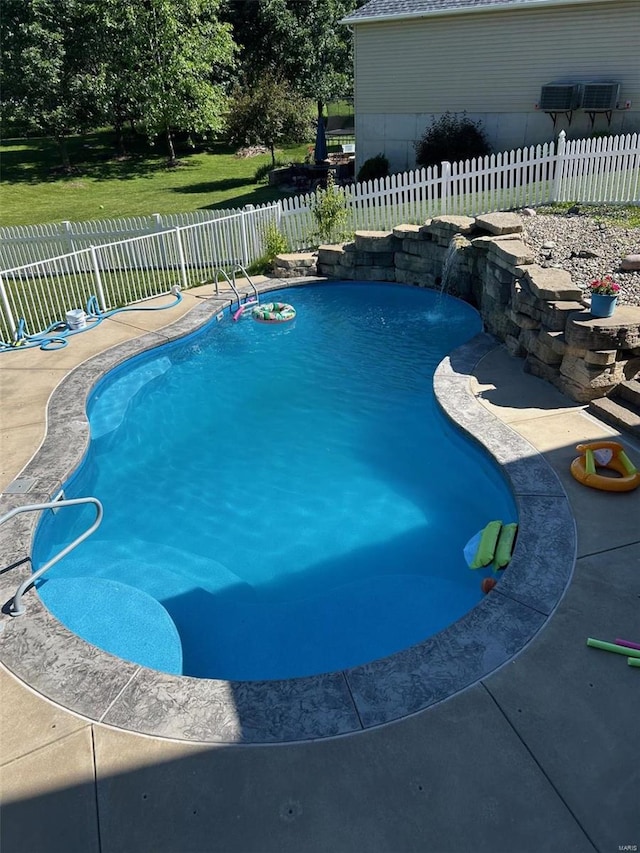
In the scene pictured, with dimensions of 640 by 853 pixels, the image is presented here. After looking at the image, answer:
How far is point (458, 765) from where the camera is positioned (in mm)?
3037

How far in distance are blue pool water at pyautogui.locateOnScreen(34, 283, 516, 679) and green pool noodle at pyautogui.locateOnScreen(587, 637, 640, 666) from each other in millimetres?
1060

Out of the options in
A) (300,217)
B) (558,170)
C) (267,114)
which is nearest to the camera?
(558,170)

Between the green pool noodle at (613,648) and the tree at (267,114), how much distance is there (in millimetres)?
23218

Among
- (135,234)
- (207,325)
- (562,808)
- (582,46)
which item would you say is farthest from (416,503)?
(582,46)

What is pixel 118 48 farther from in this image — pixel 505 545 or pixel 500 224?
pixel 505 545

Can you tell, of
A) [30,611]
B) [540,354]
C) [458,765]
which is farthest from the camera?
[540,354]

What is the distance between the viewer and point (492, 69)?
54.9 ft

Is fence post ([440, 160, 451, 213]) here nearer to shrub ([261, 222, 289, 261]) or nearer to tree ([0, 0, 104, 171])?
→ shrub ([261, 222, 289, 261])

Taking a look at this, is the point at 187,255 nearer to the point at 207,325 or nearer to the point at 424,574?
the point at 207,325

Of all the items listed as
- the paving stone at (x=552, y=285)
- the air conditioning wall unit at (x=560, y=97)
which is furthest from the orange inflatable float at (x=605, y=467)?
the air conditioning wall unit at (x=560, y=97)

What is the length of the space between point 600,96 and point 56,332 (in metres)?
14.4

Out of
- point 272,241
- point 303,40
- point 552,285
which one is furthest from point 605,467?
point 303,40

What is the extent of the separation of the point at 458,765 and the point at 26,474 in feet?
15.3

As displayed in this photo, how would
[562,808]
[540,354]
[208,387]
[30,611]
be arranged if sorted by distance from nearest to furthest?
[562,808], [30,611], [540,354], [208,387]
